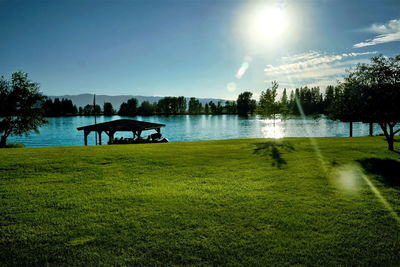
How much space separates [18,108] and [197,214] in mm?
44699

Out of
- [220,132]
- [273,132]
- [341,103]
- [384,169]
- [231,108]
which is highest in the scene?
[231,108]

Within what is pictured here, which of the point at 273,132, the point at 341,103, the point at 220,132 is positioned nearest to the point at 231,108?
the point at 220,132

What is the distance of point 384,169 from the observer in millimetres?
11141

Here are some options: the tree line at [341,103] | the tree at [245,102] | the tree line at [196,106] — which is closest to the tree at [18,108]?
the tree line at [341,103]

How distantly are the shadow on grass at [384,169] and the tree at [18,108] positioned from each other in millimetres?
45487

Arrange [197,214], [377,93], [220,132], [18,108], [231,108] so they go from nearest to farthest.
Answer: [197,214] < [377,93] < [18,108] < [220,132] < [231,108]

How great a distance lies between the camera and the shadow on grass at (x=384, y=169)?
9.34m

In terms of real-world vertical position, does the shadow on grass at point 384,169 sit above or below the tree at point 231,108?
below

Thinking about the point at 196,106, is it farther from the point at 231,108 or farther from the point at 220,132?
the point at 220,132

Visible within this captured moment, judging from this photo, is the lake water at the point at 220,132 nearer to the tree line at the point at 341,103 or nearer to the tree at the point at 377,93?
the tree line at the point at 341,103

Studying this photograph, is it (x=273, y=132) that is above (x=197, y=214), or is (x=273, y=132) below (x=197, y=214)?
below

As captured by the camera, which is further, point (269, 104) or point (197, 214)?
point (269, 104)

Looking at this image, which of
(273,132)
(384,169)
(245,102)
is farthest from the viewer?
(245,102)

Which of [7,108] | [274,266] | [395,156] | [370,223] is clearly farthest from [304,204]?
[7,108]
